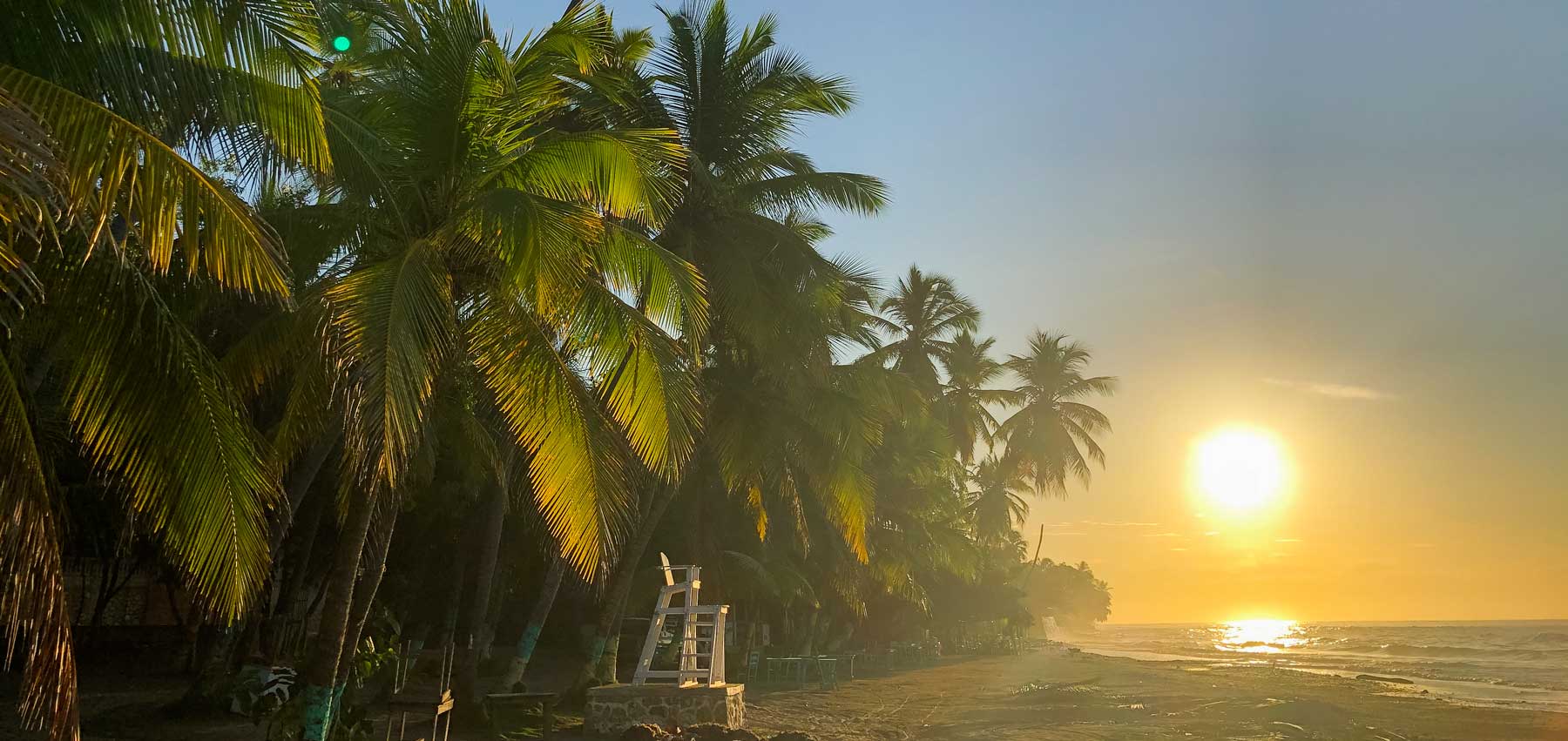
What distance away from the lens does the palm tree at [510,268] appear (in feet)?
23.0

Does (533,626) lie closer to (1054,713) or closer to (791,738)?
(791,738)

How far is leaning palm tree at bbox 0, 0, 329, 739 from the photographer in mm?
4352

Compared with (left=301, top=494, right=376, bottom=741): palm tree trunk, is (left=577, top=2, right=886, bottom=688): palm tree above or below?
above

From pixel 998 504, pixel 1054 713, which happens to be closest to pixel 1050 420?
pixel 998 504

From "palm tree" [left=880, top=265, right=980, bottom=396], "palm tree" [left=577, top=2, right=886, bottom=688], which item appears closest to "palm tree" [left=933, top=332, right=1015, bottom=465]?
"palm tree" [left=880, top=265, right=980, bottom=396]

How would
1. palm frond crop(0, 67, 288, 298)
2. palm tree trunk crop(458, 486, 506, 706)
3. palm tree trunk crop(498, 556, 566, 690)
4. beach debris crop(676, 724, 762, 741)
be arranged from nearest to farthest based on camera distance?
palm frond crop(0, 67, 288, 298) → beach debris crop(676, 724, 762, 741) → palm tree trunk crop(458, 486, 506, 706) → palm tree trunk crop(498, 556, 566, 690)

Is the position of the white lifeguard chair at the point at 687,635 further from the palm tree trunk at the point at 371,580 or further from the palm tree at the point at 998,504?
the palm tree at the point at 998,504

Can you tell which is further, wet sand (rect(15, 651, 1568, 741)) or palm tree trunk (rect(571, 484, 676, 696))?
palm tree trunk (rect(571, 484, 676, 696))

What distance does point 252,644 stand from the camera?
547 inches

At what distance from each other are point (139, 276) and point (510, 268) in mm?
2268

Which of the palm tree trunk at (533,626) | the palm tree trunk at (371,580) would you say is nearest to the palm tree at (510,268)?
the palm tree trunk at (371,580)

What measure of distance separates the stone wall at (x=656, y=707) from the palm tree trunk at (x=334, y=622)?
4.60 meters

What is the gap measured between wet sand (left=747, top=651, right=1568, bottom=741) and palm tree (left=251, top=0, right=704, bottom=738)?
758 centimetres

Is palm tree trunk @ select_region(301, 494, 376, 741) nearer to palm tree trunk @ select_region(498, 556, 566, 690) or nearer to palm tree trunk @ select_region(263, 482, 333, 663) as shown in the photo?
palm tree trunk @ select_region(498, 556, 566, 690)
